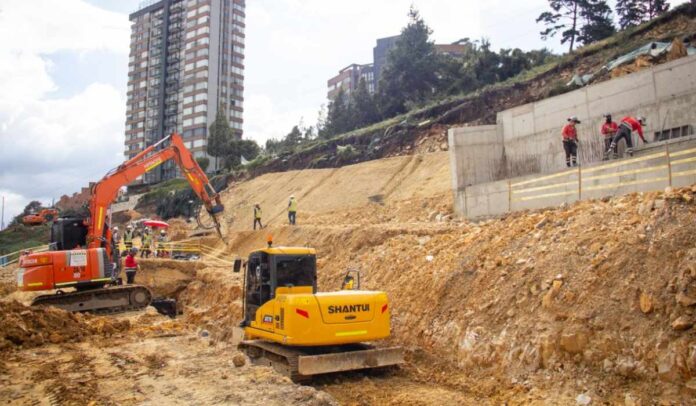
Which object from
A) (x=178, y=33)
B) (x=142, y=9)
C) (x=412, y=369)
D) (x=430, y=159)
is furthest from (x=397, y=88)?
(x=142, y=9)

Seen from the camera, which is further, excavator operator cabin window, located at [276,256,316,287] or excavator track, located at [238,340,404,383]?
excavator operator cabin window, located at [276,256,316,287]

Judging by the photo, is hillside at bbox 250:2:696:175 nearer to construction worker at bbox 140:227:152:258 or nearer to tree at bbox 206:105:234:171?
construction worker at bbox 140:227:152:258

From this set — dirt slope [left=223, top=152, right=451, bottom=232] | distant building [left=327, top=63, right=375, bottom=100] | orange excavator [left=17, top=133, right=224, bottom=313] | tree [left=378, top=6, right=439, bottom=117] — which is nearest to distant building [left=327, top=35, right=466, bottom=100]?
distant building [left=327, top=63, right=375, bottom=100]

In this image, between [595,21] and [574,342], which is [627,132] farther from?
[595,21]

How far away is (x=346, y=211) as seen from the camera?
24.5 metres

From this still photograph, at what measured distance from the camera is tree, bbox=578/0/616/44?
36838 mm

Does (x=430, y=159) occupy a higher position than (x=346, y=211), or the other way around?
A: (x=430, y=159)

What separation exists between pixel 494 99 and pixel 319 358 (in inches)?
961

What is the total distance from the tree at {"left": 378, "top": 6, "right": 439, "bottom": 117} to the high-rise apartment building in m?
35.7

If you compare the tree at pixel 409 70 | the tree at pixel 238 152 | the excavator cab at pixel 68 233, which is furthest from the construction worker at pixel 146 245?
the tree at pixel 238 152

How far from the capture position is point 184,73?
76188mm

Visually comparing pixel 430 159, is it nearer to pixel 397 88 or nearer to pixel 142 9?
pixel 397 88

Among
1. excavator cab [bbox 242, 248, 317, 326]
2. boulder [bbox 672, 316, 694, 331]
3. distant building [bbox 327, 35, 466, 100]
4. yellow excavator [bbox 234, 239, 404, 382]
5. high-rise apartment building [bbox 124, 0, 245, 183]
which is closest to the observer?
boulder [bbox 672, 316, 694, 331]

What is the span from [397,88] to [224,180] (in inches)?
659
